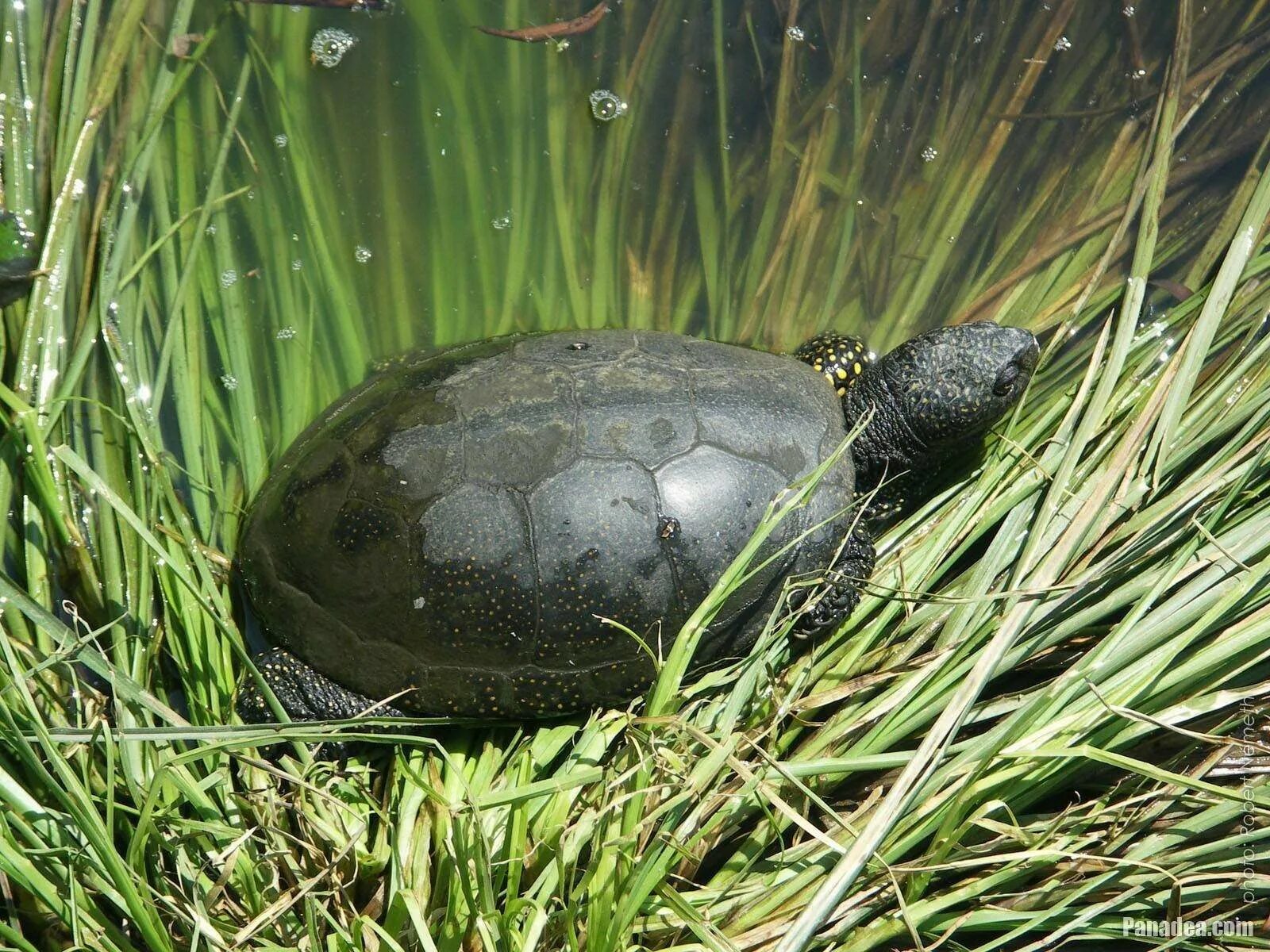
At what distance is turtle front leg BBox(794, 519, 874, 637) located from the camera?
2.46 meters

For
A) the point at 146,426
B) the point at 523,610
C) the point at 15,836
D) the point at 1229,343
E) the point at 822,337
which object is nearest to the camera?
the point at 15,836

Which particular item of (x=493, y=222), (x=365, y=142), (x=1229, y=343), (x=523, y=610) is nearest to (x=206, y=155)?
(x=365, y=142)

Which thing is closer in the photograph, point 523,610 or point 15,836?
point 15,836

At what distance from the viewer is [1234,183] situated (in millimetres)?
3080

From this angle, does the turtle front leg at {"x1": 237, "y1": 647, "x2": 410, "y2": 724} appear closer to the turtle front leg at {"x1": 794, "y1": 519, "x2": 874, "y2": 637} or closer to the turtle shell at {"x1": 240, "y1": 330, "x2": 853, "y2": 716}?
the turtle shell at {"x1": 240, "y1": 330, "x2": 853, "y2": 716}

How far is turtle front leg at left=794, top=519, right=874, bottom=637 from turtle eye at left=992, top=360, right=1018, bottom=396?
0.62 metres

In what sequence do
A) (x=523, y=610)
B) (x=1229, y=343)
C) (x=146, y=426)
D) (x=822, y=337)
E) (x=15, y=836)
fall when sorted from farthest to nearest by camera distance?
(x=822, y=337) < (x=1229, y=343) < (x=146, y=426) < (x=523, y=610) < (x=15, y=836)

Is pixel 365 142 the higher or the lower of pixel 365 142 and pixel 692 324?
the higher

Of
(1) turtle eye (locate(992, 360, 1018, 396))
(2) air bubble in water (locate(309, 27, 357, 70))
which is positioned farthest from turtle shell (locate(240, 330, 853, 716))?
(2) air bubble in water (locate(309, 27, 357, 70))

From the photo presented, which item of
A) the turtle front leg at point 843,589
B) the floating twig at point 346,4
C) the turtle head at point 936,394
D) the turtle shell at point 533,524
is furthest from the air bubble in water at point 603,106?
the turtle front leg at point 843,589

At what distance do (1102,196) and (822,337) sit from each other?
1181mm

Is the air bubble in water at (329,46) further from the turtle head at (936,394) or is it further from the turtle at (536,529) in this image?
the turtle head at (936,394)

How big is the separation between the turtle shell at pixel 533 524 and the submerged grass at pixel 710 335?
22 cm

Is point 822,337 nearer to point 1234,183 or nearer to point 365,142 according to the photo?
point 1234,183
